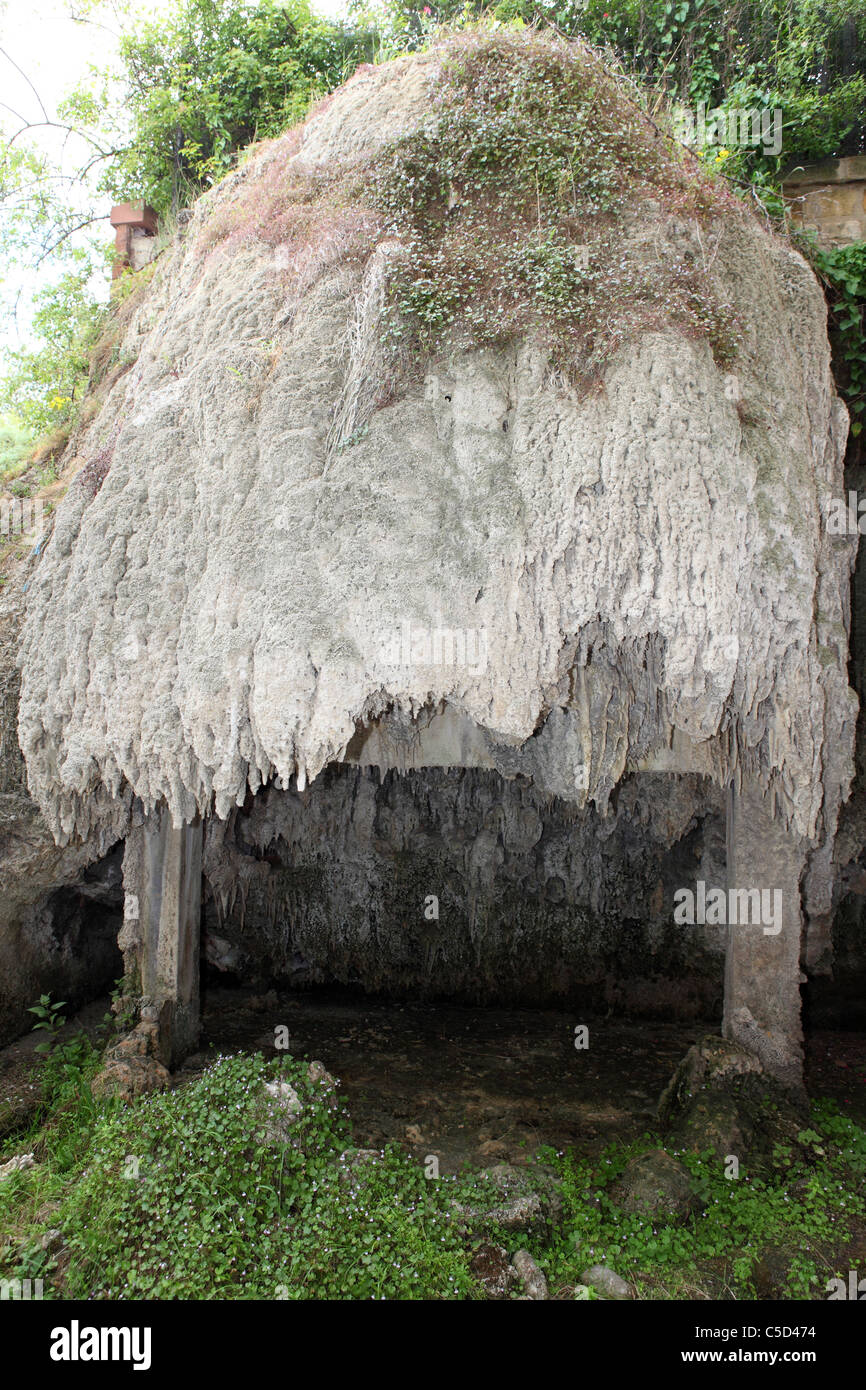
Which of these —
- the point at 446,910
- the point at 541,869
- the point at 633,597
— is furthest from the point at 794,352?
the point at 446,910

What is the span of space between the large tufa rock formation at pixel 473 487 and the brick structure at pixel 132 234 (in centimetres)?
324

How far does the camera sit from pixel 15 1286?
5.05 metres

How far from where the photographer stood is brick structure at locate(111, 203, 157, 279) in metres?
9.35

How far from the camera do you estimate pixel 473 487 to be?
5.40 m

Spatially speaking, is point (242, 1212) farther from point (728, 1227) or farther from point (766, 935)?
point (766, 935)

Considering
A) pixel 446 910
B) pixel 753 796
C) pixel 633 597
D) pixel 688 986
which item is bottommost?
pixel 688 986

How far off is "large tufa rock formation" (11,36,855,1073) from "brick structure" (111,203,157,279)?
324 centimetres

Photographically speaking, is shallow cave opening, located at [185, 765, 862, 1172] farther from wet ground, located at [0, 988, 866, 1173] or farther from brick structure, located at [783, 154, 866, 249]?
brick structure, located at [783, 154, 866, 249]

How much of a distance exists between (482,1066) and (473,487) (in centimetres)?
679

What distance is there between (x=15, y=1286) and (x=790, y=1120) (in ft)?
19.0

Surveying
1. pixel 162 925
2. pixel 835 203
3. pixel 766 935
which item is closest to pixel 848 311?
pixel 835 203

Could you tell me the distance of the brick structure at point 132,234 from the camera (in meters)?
9.35
